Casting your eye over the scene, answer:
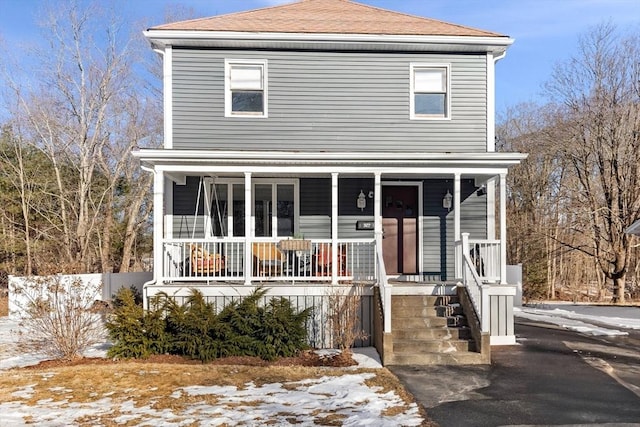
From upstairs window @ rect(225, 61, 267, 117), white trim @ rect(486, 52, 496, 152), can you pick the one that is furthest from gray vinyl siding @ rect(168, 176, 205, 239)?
white trim @ rect(486, 52, 496, 152)

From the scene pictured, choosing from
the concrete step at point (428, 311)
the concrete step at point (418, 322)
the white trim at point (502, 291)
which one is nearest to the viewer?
the concrete step at point (418, 322)

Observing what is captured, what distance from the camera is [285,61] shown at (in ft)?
35.2

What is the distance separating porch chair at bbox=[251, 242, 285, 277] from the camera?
9.54 m

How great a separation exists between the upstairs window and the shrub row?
4.66 m

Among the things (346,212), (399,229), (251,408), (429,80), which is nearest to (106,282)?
(346,212)

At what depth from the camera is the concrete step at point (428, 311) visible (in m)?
8.38

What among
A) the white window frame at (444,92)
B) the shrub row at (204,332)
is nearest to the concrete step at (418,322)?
the shrub row at (204,332)

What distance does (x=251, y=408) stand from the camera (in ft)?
17.6

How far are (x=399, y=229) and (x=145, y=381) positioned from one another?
21.6 feet

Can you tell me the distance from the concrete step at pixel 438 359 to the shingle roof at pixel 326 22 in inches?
268

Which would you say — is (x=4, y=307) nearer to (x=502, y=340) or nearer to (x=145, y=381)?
(x=145, y=381)

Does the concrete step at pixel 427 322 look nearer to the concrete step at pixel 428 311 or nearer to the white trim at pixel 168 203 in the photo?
the concrete step at pixel 428 311

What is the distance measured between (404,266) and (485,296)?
3585mm

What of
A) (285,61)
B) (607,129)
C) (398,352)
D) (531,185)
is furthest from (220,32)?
(531,185)
